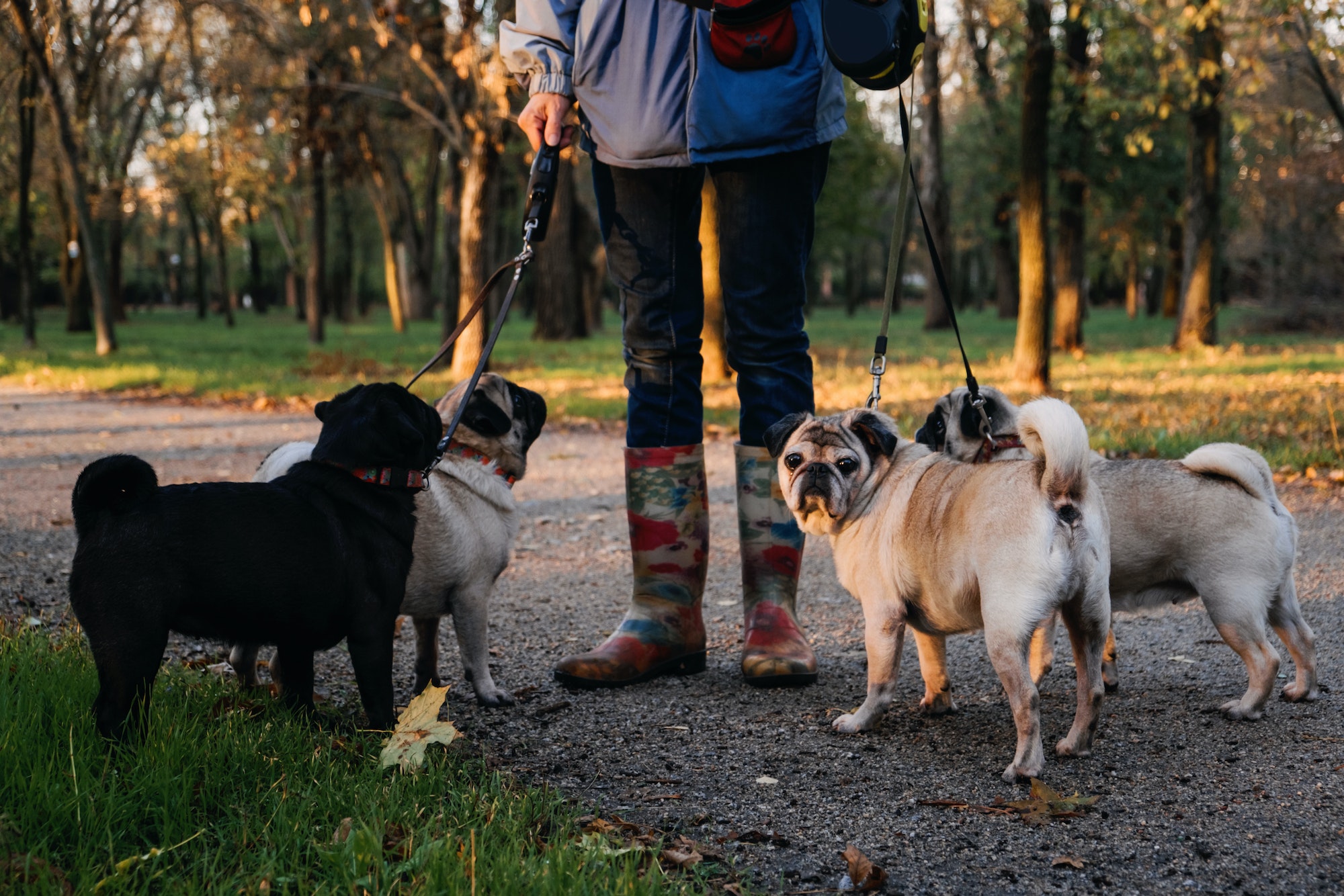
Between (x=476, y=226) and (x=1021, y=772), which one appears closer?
(x=1021, y=772)

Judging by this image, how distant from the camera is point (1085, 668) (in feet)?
10.7

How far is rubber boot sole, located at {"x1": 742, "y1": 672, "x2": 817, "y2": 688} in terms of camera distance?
13.1ft

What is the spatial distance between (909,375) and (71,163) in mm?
16406

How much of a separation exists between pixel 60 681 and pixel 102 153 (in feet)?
127

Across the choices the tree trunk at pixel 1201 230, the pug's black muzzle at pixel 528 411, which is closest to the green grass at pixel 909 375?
the tree trunk at pixel 1201 230

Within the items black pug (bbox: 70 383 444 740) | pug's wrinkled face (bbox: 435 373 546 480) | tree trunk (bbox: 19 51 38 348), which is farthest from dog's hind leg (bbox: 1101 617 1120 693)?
tree trunk (bbox: 19 51 38 348)

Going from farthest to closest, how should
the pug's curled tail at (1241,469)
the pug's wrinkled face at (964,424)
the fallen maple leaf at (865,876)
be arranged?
the pug's wrinkled face at (964,424)
the pug's curled tail at (1241,469)
the fallen maple leaf at (865,876)

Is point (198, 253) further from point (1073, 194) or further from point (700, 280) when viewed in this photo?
point (700, 280)

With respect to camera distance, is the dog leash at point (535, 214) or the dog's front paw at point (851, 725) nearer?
the dog's front paw at point (851, 725)

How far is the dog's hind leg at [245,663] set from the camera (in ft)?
12.7

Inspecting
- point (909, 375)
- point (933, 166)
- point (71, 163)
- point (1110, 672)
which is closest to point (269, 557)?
point (1110, 672)

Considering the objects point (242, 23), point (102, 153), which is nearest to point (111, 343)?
point (242, 23)

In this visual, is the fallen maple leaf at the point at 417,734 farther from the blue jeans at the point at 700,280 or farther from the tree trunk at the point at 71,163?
the tree trunk at the point at 71,163

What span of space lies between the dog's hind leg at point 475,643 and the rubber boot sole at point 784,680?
0.92 metres
